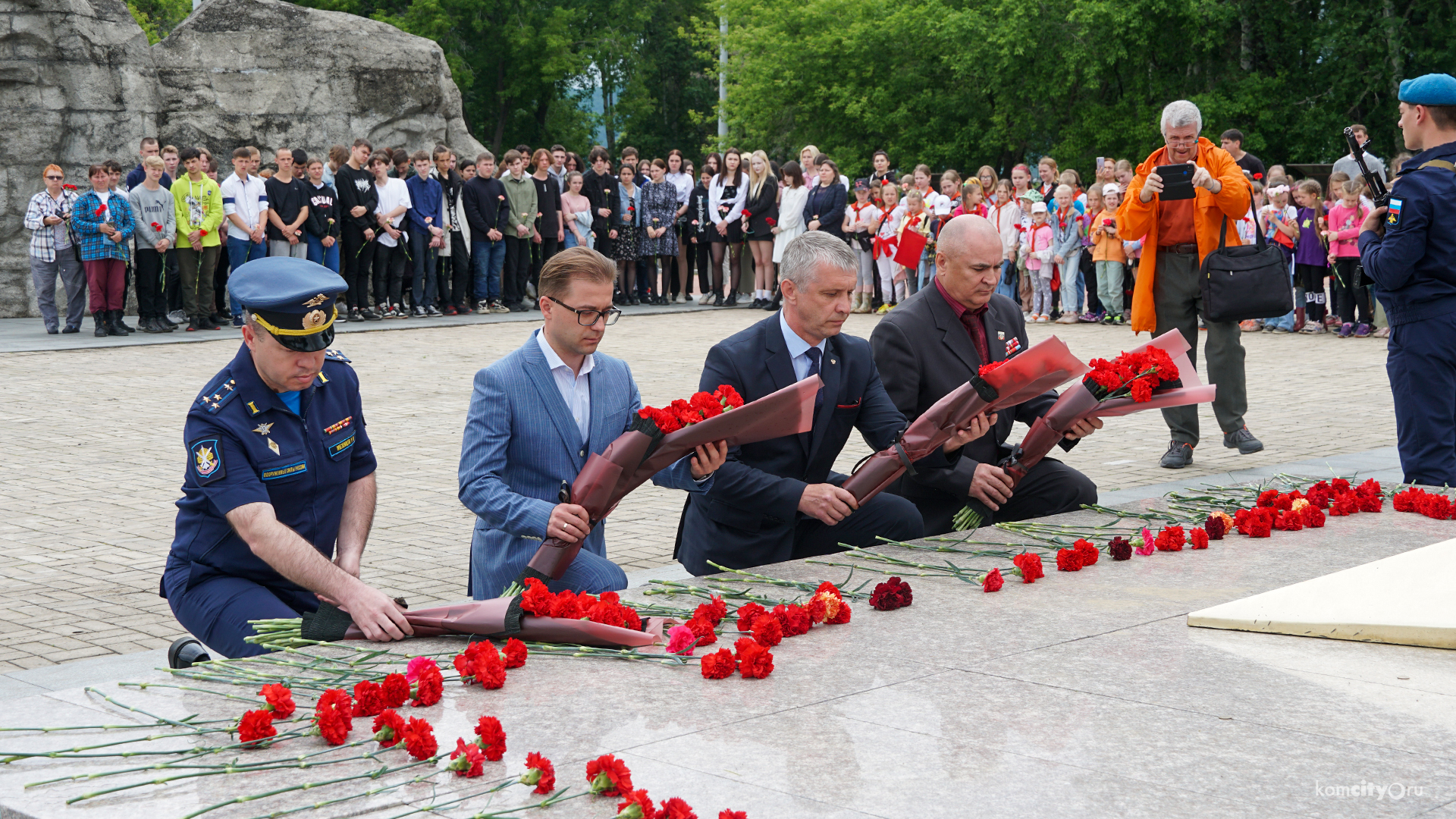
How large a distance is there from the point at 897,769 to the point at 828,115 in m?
37.9

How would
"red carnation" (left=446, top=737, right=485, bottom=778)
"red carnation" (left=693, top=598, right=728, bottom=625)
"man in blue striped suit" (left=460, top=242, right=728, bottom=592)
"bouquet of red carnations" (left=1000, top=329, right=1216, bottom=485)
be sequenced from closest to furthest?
"red carnation" (left=446, top=737, right=485, bottom=778), "red carnation" (left=693, top=598, right=728, bottom=625), "man in blue striped suit" (left=460, top=242, right=728, bottom=592), "bouquet of red carnations" (left=1000, top=329, right=1216, bottom=485)

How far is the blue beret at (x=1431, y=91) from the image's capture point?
6367mm

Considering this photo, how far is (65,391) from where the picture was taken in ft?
41.9

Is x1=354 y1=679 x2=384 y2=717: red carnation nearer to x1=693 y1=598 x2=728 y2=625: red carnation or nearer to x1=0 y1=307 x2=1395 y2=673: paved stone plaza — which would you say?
x1=693 y1=598 x2=728 y2=625: red carnation

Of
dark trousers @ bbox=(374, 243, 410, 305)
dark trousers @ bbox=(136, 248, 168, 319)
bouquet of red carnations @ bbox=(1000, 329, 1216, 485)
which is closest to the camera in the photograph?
bouquet of red carnations @ bbox=(1000, 329, 1216, 485)

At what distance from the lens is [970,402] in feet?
15.9

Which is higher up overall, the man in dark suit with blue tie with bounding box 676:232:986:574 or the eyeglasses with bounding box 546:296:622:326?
the eyeglasses with bounding box 546:296:622:326

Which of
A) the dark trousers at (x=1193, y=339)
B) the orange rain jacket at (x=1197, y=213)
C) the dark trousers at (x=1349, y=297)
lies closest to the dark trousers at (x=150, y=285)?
the orange rain jacket at (x=1197, y=213)

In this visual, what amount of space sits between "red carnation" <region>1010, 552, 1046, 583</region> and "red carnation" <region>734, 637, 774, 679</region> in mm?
1304

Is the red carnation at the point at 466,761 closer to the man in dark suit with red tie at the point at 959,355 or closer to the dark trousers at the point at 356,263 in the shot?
the man in dark suit with red tie at the point at 959,355

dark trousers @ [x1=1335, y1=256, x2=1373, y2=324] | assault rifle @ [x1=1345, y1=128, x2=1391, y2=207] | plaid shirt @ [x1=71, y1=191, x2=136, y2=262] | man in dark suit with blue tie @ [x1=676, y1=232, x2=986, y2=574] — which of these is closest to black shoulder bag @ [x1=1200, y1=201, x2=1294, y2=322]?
assault rifle @ [x1=1345, y1=128, x2=1391, y2=207]

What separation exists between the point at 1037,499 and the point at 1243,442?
3.87m

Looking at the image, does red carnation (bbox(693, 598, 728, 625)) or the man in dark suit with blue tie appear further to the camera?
the man in dark suit with blue tie

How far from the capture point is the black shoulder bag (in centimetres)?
888
